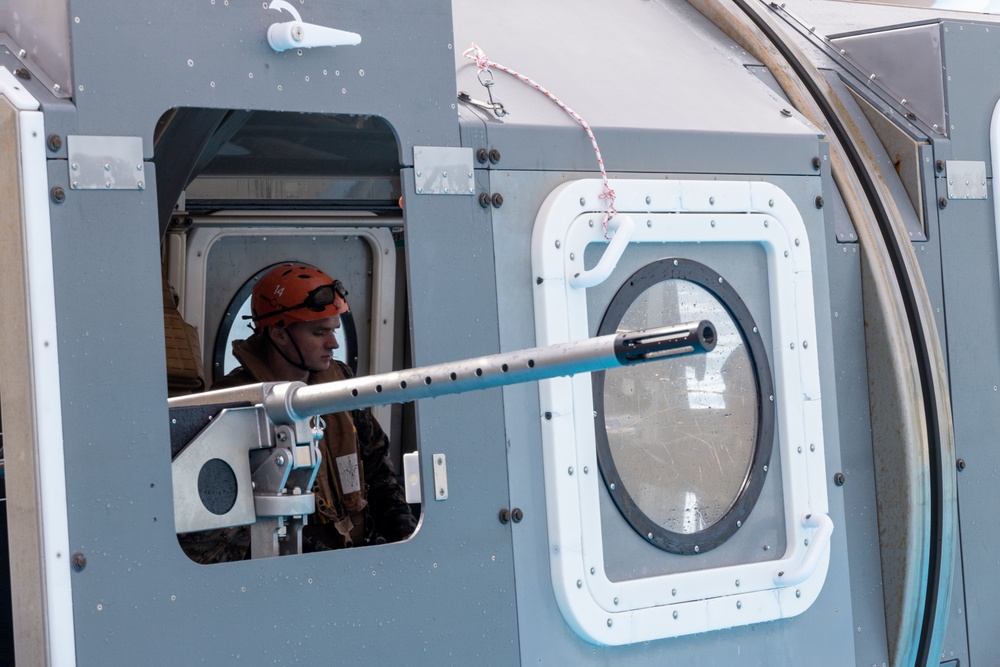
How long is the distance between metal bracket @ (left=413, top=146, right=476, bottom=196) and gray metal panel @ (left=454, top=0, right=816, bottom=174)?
99 mm

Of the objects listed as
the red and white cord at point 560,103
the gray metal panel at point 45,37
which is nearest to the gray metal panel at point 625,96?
the red and white cord at point 560,103

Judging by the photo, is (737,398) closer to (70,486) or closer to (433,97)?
(433,97)

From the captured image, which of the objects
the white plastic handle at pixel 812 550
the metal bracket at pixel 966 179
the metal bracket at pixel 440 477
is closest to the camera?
the metal bracket at pixel 440 477

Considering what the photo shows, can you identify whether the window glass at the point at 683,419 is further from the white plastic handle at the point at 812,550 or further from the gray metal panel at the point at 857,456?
the gray metal panel at the point at 857,456

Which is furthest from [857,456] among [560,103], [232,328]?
[232,328]

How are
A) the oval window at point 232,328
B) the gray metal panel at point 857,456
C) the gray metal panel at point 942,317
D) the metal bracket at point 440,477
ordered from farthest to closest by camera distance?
the oval window at point 232,328, the gray metal panel at point 942,317, the gray metal panel at point 857,456, the metal bracket at point 440,477

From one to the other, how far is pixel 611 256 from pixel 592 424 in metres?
0.37

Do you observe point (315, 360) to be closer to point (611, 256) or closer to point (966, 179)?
point (611, 256)

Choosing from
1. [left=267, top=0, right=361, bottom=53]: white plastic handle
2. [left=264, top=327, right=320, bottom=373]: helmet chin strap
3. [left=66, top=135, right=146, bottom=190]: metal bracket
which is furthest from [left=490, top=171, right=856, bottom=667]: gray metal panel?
[left=264, top=327, right=320, bottom=373]: helmet chin strap

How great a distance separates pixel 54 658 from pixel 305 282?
6.73 feet

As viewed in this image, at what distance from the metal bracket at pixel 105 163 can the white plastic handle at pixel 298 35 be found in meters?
0.33

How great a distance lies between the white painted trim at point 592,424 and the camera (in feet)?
9.27

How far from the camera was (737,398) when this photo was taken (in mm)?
3158

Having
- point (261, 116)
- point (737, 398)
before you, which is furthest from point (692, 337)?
point (261, 116)
